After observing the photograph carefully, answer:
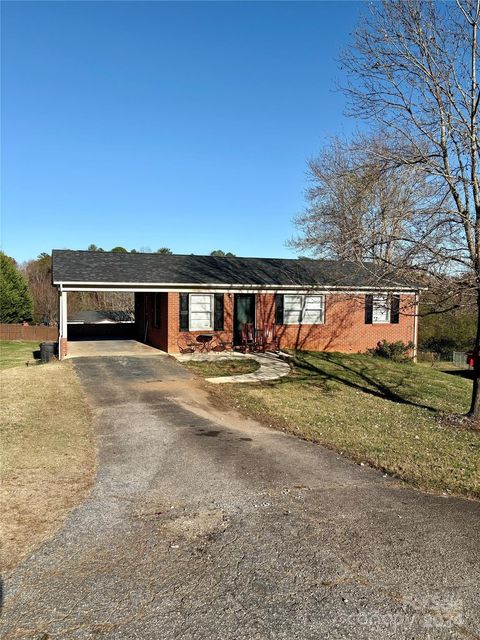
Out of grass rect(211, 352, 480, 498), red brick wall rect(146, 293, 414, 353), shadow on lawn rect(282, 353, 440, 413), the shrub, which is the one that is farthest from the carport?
the shrub

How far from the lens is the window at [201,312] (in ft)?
61.8

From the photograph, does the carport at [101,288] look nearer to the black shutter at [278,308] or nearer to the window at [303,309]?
the black shutter at [278,308]

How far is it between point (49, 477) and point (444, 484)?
15.5ft

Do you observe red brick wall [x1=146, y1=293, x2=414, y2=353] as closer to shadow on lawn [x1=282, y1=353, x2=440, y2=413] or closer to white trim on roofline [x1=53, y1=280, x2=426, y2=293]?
white trim on roofline [x1=53, y1=280, x2=426, y2=293]

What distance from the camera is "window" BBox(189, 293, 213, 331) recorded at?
61.8 feet

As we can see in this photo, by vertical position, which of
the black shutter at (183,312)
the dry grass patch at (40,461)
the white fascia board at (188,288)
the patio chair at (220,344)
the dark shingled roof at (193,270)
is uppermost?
the dark shingled roof at (193,270)

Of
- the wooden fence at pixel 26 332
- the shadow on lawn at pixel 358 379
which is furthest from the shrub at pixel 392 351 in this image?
the wooden fence at pixel 26 332

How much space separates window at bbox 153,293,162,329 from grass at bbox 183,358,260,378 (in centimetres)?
444

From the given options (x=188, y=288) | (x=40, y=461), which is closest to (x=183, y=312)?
(x=188, y=288)

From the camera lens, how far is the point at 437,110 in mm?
9836

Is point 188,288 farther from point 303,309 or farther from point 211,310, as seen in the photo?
point 303,309

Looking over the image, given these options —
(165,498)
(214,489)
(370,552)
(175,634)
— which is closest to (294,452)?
(214,489)

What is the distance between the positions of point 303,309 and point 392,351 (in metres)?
4.25

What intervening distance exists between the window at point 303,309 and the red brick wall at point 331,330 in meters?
0.22
